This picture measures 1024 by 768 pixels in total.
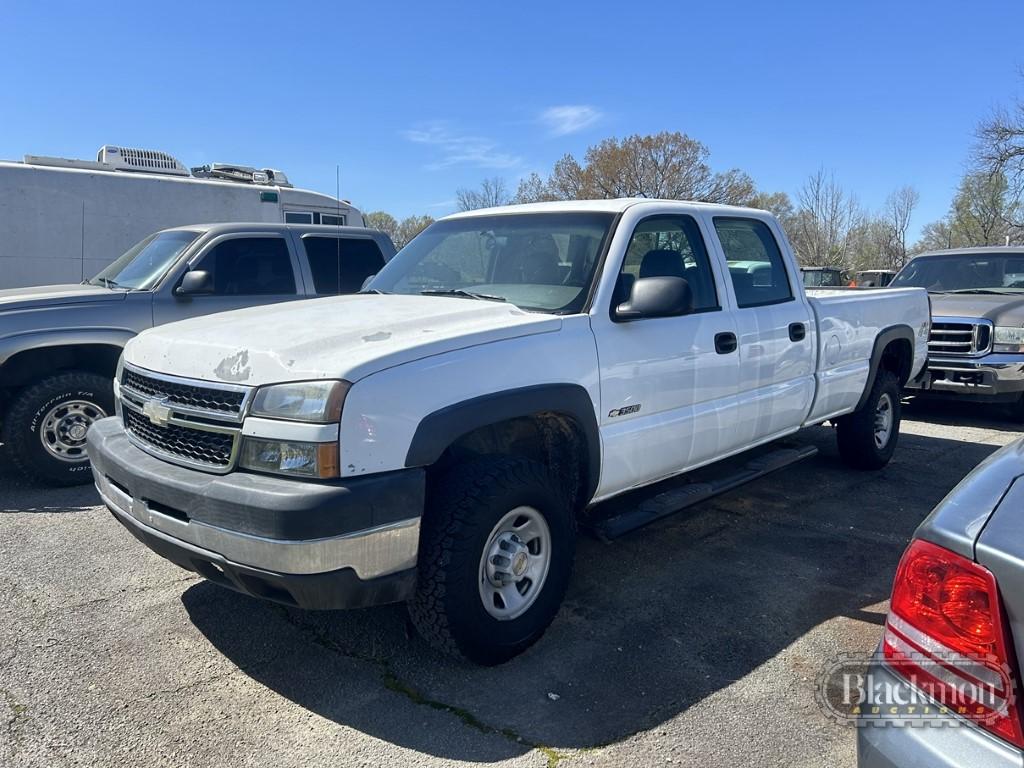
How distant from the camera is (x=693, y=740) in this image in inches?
105

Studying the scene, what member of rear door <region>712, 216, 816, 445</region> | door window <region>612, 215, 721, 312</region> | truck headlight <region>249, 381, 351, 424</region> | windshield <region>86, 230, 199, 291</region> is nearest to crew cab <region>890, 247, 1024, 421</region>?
rear door <region>712, 216, 816, 445</region>

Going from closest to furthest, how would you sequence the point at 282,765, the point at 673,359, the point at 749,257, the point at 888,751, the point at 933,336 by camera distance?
the point at 888,751 → the point at 282,765 → the point at 673,359 → the point at 749,257 → the point at 933,336

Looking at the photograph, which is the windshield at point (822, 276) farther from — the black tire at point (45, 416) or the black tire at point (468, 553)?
the black tire at point (468, 553)

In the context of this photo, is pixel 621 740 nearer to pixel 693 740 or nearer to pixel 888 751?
pixel 693 740

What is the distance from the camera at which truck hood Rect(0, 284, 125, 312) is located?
5.37 metres

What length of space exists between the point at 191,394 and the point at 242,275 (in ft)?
12.6

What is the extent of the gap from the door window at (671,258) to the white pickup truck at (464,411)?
0.02m

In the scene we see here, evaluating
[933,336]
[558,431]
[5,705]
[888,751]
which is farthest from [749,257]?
[933,336]

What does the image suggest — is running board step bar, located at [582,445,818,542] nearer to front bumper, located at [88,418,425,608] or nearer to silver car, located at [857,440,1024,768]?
front bumper, located at [88,418,425,608]

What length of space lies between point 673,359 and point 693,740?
1858 millimetres

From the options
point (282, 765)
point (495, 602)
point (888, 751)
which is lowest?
point (282, 765)

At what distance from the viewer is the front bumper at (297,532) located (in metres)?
2.54

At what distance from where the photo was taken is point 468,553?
288cm

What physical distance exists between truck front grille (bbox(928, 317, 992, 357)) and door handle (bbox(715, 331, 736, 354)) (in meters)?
5.15
